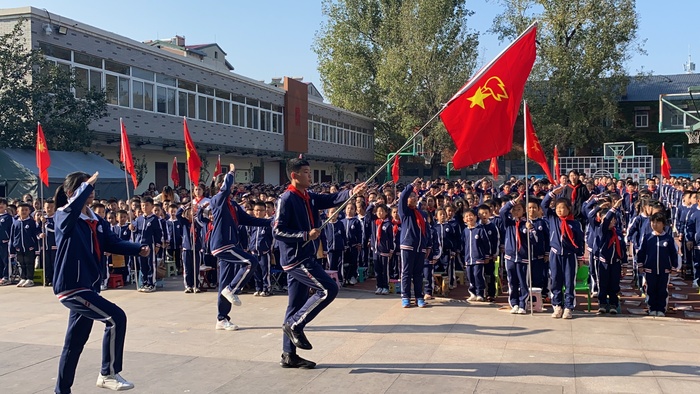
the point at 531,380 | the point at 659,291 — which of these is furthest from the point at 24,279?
the point at 659,291

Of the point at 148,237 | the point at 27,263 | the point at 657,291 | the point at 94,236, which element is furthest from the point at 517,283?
the point at 27,263

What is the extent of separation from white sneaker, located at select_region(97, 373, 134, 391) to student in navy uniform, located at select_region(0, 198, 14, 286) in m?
8.85

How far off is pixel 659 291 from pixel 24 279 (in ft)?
39.3

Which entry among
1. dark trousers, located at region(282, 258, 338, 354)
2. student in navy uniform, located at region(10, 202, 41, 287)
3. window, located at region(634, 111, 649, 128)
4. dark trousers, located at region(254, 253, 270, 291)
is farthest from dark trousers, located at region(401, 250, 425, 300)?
window, located at region(634, 111, 649, 128)

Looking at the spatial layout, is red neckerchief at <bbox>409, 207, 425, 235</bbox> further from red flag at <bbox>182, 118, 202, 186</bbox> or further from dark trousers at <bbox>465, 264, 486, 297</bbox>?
red flag at <bbox>182, 118, 202, 186</bbox>

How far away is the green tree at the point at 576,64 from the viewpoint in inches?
1549

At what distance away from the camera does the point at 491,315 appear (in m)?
9.35

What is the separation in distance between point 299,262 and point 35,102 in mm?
16943

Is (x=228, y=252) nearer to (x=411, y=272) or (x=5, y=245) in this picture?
(x=411, y=272)

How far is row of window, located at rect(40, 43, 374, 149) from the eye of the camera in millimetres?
23328

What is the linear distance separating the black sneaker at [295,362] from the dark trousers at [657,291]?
5734 millimetres

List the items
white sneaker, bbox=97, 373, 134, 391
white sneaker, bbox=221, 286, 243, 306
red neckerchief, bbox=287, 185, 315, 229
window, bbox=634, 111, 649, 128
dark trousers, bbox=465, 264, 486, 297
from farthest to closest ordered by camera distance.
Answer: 1. window, bbox=634, 111, 649, 128
2. dark trousers, bbox=465, 264, 486, 297
3. white sneaker, bbox=221, 286, 243, 306
4. red neckerchief, bbox=287, 185, 315, 229
5. white sneaker, bbox=97, 373, 134, 391

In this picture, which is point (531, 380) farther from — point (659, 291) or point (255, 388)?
point (659, 291)

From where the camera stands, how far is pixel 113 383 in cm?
586
